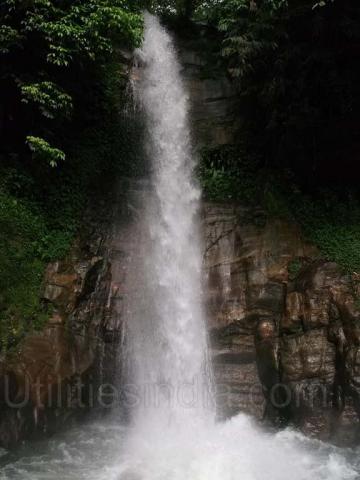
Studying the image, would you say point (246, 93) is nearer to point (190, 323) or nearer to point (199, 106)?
point (199, 106)

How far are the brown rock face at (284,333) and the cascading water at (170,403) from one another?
381mm

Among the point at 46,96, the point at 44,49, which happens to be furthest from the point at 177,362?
the point at 44,49

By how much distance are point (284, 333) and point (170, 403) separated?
2627mm

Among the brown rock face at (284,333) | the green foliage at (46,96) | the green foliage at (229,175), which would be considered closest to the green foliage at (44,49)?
the green foliage at (46,96)

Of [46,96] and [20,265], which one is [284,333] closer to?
[20,265]

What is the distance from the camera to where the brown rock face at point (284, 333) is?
829 centimetres

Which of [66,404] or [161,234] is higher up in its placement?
[161,234]

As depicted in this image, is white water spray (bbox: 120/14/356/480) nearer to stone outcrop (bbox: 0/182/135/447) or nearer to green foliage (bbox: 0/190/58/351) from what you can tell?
stone outcrop (bbox: 0/182/135/447)

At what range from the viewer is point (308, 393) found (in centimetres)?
838

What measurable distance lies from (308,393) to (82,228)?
226 inches

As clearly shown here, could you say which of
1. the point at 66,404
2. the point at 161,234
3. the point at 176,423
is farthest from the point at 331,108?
the point at 66,404

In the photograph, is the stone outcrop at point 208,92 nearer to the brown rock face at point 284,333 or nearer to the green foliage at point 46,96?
the brown rock face at point 284,333

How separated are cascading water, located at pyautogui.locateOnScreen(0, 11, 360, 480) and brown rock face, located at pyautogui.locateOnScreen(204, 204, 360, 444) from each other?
0.38 meters

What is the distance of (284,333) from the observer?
8844 millimetres
